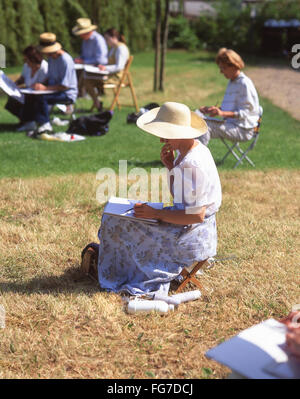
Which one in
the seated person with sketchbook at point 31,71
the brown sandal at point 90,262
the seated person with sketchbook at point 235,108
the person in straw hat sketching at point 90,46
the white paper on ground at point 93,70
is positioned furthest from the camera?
the person in straw hat sketching at point 90,46

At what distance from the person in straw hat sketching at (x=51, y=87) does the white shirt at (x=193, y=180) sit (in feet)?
19.4

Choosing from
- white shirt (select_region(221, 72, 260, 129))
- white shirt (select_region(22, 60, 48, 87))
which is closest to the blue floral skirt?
white shirt (select_region(221, 72, 260, 129))

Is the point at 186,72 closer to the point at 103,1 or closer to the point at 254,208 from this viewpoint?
the point at 103,1

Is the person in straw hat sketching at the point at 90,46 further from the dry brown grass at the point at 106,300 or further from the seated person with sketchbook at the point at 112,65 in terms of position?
the dry brown grass at the point at 106,300

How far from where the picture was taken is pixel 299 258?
4.74 metres

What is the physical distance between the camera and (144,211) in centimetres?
388

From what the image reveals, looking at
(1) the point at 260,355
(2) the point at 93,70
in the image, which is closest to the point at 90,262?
(1) the point at 260,355

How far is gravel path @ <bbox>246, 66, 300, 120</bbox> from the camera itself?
13855 mm

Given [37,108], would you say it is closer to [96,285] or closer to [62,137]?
[62,137]

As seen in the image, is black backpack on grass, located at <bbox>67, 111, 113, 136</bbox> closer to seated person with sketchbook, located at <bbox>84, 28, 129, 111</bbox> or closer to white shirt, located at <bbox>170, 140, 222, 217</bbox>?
seated person with sketchbook, located at <bbox>84, 28, 129, 111</bbox>

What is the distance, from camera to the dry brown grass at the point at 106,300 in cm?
332

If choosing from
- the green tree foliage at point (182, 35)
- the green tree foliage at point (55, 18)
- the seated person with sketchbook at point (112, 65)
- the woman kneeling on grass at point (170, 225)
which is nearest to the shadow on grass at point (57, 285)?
the woman kneeling on grass at point (170, 225)

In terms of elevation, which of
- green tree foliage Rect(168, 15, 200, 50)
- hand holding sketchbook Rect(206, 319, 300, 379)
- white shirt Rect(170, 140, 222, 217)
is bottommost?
green tree foliage Rect(168, 15, 200, 50)

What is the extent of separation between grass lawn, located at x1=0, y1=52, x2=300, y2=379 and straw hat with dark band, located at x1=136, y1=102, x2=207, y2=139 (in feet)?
4.03
